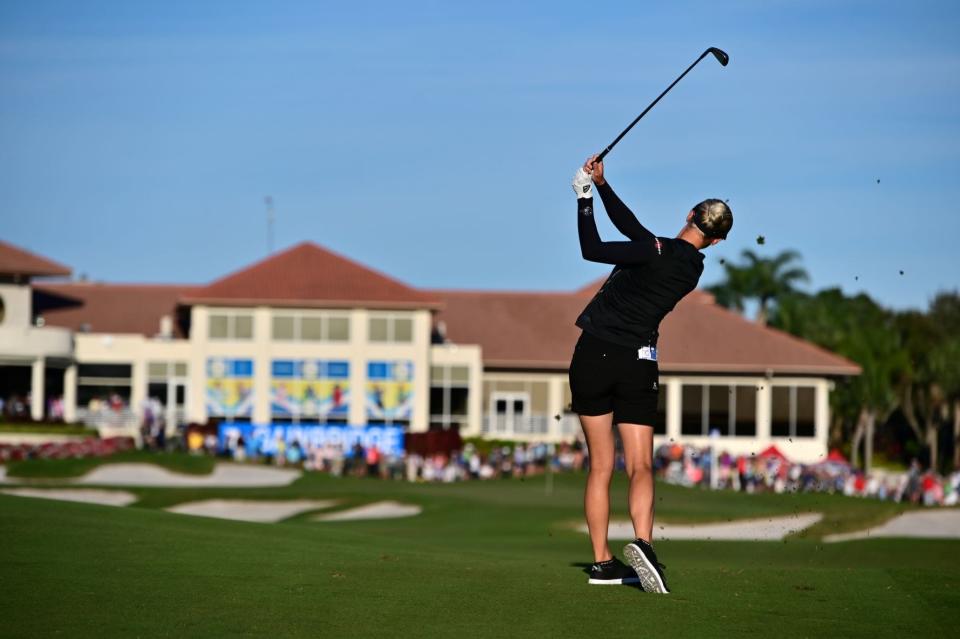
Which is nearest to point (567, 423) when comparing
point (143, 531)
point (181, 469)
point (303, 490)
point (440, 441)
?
point (440, 441)

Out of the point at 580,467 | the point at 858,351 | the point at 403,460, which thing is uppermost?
the point at 858,351

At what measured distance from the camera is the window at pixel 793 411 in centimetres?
7056

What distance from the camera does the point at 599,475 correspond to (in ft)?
31.9

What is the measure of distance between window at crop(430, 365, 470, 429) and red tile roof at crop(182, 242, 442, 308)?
3661 millimetres

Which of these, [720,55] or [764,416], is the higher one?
[720,55]

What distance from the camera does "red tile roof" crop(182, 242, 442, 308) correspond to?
67.1 m

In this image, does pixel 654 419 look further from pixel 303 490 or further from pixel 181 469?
pixel 181 469

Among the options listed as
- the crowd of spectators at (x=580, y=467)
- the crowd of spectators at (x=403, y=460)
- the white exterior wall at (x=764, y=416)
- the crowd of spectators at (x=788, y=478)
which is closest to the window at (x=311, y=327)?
the crowd of spectators at (x=580, y=467)

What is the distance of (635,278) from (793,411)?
2470 inches

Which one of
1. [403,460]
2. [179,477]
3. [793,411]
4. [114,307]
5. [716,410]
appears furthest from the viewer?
[114,307]

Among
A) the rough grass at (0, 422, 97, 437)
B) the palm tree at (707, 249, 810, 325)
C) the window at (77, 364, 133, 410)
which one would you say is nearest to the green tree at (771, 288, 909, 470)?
the palm tree at (707, 249, 810, 325)

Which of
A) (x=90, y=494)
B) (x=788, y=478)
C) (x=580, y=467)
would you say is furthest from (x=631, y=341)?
(x=580, y=467)

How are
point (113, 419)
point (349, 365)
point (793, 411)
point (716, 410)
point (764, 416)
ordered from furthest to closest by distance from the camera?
point (793, 411)
point (716, 410)
point (764, 416)
point (349, 365)
point (113, 419)

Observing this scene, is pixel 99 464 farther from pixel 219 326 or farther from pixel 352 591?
pixel 352 591
